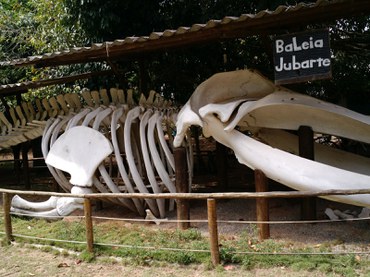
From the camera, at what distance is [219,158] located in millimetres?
7645

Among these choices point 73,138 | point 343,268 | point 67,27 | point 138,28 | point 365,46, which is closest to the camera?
point 343,268

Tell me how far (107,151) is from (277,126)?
2.31 m

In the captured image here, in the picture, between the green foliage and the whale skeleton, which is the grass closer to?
the whale skeleton

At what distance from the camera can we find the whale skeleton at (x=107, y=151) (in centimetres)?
573

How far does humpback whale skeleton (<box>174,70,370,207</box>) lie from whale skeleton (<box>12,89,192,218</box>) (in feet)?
2.13

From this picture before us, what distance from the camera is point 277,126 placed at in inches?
204

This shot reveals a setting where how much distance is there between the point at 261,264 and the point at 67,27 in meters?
7.21

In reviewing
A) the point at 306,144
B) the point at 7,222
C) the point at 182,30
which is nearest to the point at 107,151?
the point at 7,222

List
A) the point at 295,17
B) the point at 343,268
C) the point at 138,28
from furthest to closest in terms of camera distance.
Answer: the point at 138,28
the point at 295,17
the point at 343,268

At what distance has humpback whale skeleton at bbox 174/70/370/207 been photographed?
13.5 feet

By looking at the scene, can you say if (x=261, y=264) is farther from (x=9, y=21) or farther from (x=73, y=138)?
(x=9, y=21)

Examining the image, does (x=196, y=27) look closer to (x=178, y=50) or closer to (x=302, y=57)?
(x=302, y=57)

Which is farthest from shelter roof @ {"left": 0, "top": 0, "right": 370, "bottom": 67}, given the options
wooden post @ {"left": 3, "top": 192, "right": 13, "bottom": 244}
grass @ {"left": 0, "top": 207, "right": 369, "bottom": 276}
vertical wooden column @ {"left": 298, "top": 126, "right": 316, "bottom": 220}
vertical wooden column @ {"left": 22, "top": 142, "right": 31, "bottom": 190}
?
vertical wooden column @ {"left": 22, "top": 142, "right": 31, "bottom": 190}

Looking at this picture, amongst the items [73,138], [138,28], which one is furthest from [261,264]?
[138,28]
